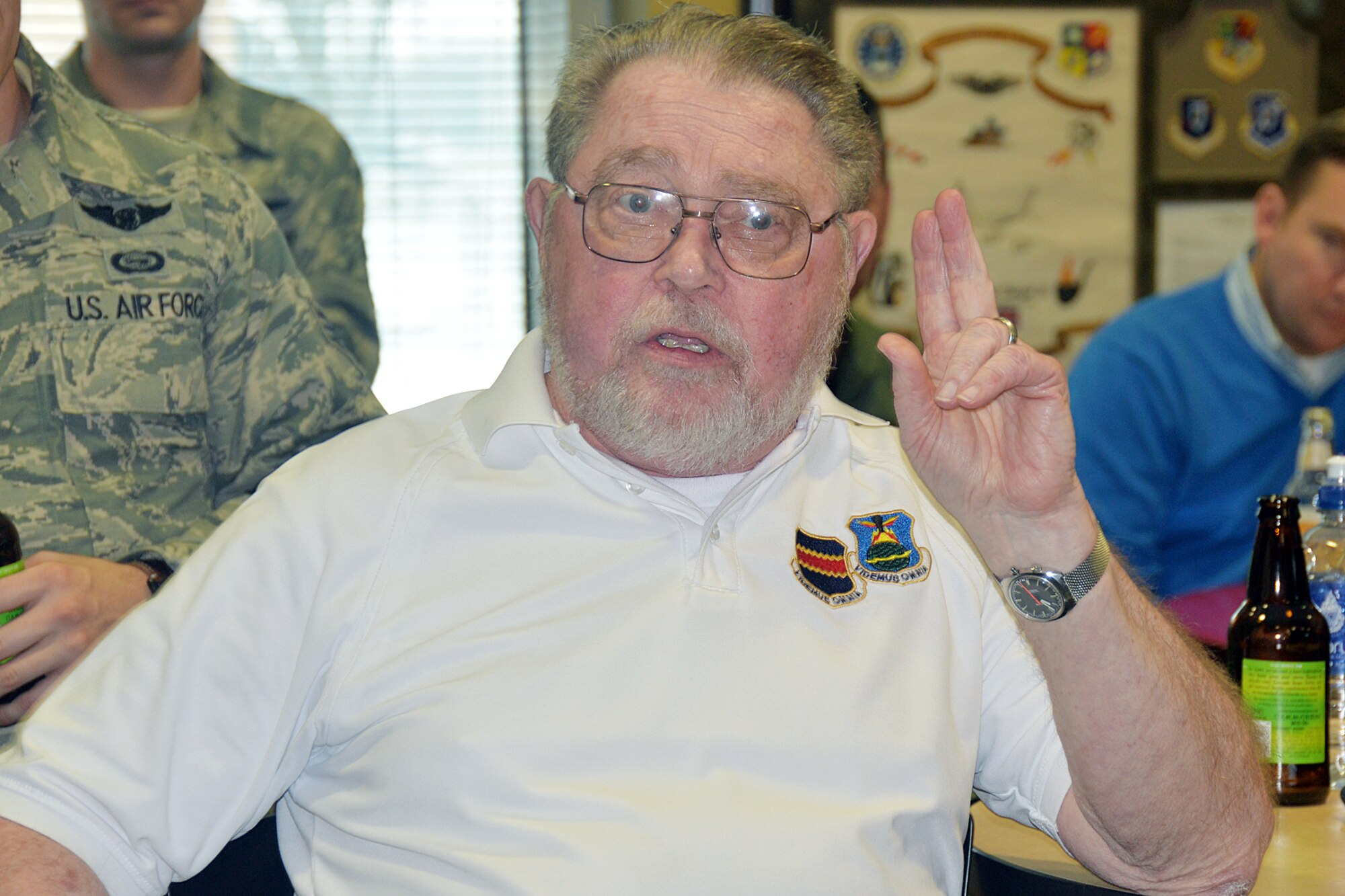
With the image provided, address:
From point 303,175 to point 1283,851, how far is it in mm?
1831

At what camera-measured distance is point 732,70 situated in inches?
60.4

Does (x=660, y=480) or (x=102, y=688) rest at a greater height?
(x=660, y=480)

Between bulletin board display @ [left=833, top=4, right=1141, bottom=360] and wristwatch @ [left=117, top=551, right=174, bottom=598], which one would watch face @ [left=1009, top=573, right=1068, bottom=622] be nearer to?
wristwatch @ [left=117, top=551, right=174, bottom=598]

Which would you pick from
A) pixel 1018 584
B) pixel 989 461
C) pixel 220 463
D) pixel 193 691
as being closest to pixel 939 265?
pixel 989 461

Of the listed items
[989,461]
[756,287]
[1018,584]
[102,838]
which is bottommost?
[102,838]

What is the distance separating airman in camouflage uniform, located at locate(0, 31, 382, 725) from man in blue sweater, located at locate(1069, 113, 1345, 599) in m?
1.70

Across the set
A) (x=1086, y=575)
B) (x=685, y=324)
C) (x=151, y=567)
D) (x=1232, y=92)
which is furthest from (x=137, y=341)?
(x=1232, y=92)

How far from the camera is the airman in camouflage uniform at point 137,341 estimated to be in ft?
5.94

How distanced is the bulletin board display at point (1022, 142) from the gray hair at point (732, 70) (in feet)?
5.74

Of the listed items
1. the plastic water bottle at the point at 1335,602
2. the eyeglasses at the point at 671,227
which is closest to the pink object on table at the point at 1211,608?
the plastic water bottle at the point at 1335,602

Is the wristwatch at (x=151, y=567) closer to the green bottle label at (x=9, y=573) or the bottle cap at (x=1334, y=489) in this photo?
the green bottle label at (x=9, y=573)

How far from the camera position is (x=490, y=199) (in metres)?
2.49

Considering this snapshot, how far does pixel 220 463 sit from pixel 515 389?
2.13ft

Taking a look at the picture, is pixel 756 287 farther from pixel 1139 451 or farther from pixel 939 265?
pixel 1139 451
